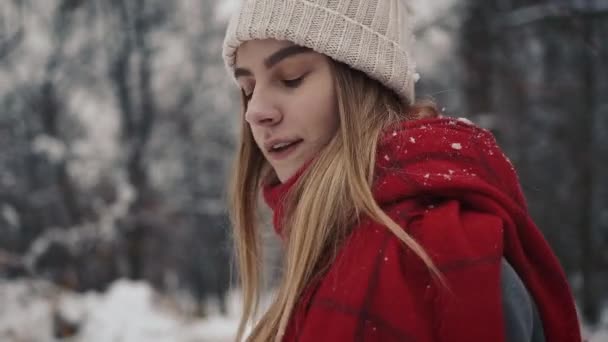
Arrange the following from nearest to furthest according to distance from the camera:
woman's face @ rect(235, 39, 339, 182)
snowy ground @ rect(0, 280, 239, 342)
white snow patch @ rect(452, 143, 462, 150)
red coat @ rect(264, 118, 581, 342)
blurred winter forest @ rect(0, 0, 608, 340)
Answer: red coat @ rect(264, 118, 581, 342)
white snow patch @ rect(452, 143, 462, 150)
woman's face @ rect(235, 39, 339, 182)
snowy ground @ rect(0, 280, 239, 342)
blurred winter forest @ rect(0, 0, 608, 340)

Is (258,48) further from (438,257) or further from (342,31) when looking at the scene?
(438,257)

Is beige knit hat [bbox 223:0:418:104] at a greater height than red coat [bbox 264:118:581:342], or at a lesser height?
greater

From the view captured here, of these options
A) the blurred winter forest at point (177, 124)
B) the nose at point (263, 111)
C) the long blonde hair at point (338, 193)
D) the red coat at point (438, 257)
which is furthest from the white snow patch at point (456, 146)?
the blurred winter forest at point (177, 124)

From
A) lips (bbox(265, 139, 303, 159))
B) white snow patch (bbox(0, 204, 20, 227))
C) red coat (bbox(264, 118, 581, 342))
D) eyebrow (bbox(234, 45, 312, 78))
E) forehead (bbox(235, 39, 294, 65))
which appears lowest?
white snow patch (bbox(0, 204, 20, 227))

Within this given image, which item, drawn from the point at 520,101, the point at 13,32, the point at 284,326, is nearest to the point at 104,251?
the point at 13,32

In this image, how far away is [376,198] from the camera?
89cm

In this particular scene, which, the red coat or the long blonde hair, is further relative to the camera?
the long blonde hair

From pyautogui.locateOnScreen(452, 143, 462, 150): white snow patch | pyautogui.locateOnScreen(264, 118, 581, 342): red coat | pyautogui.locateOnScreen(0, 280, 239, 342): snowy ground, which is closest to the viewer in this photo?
pyautogui.locateOnScreen(264, 118, 581, 342): red coat

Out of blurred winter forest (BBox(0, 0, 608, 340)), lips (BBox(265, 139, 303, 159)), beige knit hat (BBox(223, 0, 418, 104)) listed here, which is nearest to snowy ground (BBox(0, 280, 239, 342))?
blurred winter forest (BBox(0, 0, 608, 340))

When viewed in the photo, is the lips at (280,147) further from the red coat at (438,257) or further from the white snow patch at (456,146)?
the white snow patch at (456,146)

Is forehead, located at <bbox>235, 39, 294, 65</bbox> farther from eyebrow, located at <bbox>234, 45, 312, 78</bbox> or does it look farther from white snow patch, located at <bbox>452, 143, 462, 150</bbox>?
white snow patch, located at <bbox>452, 143, 462, 150</bbox>

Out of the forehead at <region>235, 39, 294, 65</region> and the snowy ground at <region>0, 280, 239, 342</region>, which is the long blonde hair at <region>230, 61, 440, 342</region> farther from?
the snowy ground at <region>0, 280, 239, 342</region>

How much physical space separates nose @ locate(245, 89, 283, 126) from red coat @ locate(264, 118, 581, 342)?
248mm

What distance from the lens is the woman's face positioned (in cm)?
105
